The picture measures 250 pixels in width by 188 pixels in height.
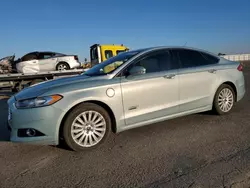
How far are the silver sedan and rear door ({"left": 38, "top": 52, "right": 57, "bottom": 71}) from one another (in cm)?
790

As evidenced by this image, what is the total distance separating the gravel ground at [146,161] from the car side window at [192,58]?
123cm

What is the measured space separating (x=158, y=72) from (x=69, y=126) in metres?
1.78

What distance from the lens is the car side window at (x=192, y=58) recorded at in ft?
13.4

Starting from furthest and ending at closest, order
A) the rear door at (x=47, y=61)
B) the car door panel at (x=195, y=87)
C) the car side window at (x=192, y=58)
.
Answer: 1. the rear door at (x=47, y=61)
2. the car side window at (x=192, y=58)
3. the car door panel at (x=195, y=87)

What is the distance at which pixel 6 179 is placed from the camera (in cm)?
246

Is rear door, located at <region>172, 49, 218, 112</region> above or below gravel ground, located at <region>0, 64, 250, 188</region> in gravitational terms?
above

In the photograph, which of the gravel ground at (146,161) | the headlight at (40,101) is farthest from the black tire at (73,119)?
the headlight at (40,101)

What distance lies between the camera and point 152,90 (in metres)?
3.56

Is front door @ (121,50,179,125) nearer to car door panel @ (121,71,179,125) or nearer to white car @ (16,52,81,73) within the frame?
car door panel @ (121,71,179,125)

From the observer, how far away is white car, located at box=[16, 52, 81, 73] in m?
10.9

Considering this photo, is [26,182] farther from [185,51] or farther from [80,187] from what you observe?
[185,51]

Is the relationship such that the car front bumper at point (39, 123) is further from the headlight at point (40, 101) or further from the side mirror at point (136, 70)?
the side mirror at point (136, 70)

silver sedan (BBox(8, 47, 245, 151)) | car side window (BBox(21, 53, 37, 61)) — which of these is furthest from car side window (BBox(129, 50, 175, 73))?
car side window (BBox(21, 53, 37, 61))

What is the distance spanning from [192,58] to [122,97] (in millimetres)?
1850
